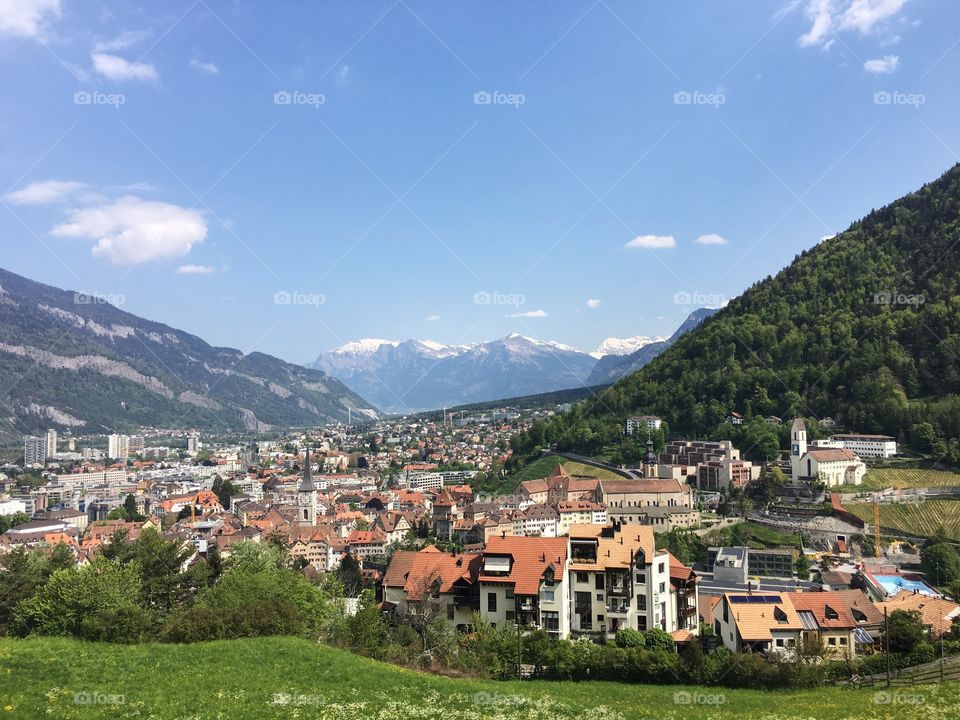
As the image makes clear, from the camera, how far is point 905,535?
5278 centimetres

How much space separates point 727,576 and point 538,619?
22223 millimetres

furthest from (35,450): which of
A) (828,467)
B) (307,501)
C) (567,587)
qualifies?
(567,587)

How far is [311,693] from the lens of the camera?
14.1m

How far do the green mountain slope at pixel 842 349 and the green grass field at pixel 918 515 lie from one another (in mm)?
9741

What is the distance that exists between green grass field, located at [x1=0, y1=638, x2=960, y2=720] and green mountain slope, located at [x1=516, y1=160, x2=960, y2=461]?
60066mm

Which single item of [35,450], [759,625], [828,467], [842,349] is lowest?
[759,625]

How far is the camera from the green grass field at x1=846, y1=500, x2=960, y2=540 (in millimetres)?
52750

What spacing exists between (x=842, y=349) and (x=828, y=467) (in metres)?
29.3

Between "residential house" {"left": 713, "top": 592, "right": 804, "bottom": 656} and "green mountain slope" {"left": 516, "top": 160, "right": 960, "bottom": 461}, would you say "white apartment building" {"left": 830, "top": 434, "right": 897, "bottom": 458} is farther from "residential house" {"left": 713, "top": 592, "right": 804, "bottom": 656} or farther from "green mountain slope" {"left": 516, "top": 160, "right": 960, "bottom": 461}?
"residential house" {"left": 713, "top": 592, "right": 804, "bottom": 656}

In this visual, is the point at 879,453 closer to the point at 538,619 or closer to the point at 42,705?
the point at 538,619

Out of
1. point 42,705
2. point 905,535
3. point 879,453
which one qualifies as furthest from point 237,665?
point 879,453

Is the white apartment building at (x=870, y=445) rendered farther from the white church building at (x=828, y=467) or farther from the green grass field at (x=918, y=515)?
the green grass field at (x=918, y=515)

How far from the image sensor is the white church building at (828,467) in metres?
64.5

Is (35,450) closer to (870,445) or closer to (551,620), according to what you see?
(870,445)
